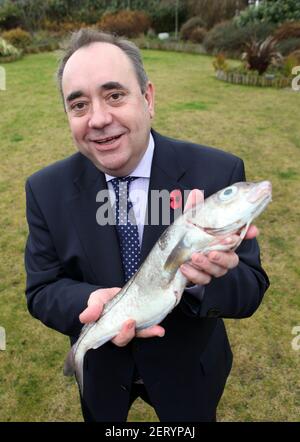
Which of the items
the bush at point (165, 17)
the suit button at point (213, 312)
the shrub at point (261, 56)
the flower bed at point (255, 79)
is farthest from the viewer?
the bush at point (165, 17)

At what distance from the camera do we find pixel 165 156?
7.98 feet

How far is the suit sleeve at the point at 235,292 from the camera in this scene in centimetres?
209

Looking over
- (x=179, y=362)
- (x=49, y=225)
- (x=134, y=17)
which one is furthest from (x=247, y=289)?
(x=134, y=17)

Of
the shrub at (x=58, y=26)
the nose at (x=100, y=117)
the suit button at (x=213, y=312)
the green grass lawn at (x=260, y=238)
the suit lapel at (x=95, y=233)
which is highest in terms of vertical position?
the nose at (x=100, y=117)

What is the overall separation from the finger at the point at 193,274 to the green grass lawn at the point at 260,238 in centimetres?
197

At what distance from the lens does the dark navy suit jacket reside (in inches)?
A: 90.5

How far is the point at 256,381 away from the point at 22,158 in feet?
24.6

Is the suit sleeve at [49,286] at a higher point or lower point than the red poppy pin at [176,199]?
lower

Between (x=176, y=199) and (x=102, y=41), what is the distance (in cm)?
95

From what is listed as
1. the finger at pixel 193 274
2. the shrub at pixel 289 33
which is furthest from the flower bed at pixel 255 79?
the finger at pixel 193 274

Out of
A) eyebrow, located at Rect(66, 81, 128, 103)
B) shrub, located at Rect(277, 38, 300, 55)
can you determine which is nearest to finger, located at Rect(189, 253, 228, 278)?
eyebrow, located at Rect(66, 81, 128, 103)

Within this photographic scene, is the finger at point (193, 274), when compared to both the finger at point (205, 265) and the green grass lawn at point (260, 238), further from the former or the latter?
the green grass lawn at point (260, 238)

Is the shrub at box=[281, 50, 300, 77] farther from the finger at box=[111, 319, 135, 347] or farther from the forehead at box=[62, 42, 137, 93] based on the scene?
the finger at box=[111, 319, 135, 347]

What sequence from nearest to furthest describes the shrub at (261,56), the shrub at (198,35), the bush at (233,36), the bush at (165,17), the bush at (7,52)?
1. the shrub at (261,56)
2. the bush at (233,36)
3. the bush at (7,52)
4. the shrub at (198,35)
5. the bush at (165,17)
